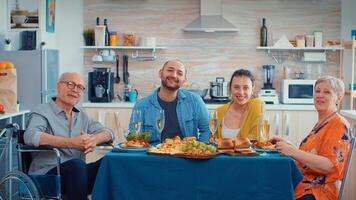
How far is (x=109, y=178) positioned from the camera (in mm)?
2760

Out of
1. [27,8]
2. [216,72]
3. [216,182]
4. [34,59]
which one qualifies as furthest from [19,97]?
[216,182]

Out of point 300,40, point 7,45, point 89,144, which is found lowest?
point 89,144

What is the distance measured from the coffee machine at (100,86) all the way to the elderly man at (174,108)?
2.30 metres

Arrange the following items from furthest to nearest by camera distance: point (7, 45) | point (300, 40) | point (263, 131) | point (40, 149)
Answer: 1. point (300, 40)
2. point (7, 45)
3. point (40, 149)
4. point (263, 131)

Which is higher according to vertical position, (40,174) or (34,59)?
(34,59)

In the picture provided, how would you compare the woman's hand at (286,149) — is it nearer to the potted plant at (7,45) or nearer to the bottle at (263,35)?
the bottle at (263,35)

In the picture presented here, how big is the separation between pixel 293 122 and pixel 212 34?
145 centimetres

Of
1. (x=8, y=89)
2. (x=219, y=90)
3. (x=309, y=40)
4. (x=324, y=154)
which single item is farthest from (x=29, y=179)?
(x=309, y=40)

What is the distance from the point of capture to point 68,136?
3.46 meters

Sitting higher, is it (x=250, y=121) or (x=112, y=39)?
(x=112, y=39)

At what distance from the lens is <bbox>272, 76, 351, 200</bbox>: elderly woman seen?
2768 millimetres

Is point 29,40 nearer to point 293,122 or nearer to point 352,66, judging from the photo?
point 293,122

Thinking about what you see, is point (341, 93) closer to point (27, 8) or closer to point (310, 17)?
point (310, 17)

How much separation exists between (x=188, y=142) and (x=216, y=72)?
361cm
